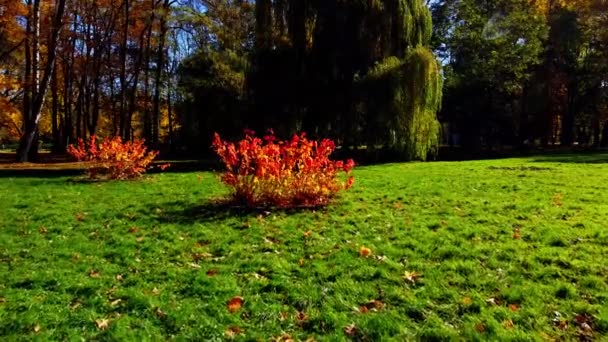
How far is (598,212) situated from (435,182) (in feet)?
15.1

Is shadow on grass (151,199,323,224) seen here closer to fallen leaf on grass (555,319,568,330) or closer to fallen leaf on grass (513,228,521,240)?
fallen leaf on grass (513,228,521,240)

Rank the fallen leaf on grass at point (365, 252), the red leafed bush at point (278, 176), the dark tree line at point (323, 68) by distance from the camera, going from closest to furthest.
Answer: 1. the fallen leaf on grass at point (365, 252)
2. the red leafed bush at point (278, 176)
3. the dark tree line at point (323, 68)

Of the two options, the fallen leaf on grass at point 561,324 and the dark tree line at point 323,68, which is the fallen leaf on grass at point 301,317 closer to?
the fallen leaf on grass at point 561,324

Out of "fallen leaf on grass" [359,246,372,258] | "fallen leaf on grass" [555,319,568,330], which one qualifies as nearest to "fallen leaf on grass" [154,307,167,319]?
"fallen leaf on grass" [359,246,372,258]

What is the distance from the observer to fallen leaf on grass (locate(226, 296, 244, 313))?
4.35m

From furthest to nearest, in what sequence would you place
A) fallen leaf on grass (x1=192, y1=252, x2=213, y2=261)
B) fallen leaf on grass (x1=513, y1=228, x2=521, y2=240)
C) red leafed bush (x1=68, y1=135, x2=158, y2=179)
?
red leafed bush (x1=68, y1=135, x2=158, y2=179), fallen leaf on grass (x1=513, y1=228, x2=521, y2=240), fallen leaf on grass (x1=192, y1=252, x2=213, y2=261)

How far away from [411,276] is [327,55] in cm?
1642

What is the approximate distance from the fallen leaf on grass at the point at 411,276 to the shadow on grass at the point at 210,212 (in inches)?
138

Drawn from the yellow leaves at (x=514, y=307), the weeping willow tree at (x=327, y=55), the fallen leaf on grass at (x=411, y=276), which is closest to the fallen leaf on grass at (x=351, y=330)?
the fallen leaf on grass at (x=411, y=276)

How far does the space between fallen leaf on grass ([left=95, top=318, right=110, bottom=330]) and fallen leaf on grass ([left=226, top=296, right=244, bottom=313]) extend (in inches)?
37.3

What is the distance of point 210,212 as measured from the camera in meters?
8.68

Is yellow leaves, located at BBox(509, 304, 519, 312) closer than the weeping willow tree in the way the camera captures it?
Yes

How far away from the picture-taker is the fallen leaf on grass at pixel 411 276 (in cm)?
499

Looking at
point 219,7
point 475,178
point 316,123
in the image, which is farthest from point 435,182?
point 219,7
